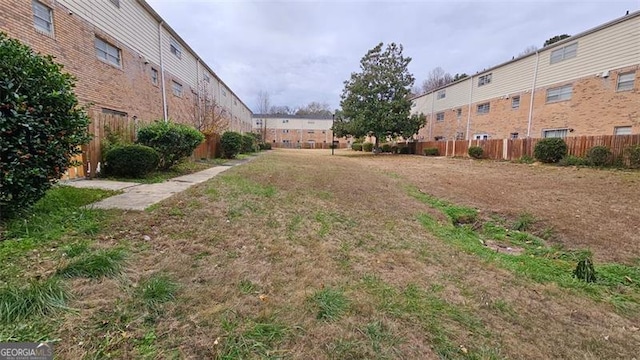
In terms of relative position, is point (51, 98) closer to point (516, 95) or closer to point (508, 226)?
point (508, 226)

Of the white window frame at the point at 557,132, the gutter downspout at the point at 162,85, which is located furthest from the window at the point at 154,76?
the white window frame at the point at 557,132

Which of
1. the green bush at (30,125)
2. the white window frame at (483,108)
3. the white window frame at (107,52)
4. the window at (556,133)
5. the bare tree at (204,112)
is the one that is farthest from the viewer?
the white window frame at (483,108)

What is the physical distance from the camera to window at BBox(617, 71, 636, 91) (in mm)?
13992

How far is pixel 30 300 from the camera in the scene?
196cm

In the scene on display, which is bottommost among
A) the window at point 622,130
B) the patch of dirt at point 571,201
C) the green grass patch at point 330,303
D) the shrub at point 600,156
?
the green grass patch at point 330,303

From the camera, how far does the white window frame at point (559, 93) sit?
16703 millimetres

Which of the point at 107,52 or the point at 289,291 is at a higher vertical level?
the point at 107,52

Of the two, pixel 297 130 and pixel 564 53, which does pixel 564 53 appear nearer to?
pixel 564 53

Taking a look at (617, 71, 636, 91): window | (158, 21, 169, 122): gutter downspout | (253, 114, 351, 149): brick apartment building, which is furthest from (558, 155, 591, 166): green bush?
(253, 114, 351, 149): brick apartment building

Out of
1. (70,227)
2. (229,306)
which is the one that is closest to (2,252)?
(70,227)

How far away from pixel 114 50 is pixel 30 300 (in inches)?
505

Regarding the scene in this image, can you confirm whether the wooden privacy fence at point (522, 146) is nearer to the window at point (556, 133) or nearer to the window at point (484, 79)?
the window at point (556, 133)

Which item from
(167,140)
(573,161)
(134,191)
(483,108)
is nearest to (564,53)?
(483,108)

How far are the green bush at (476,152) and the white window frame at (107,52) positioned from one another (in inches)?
848
